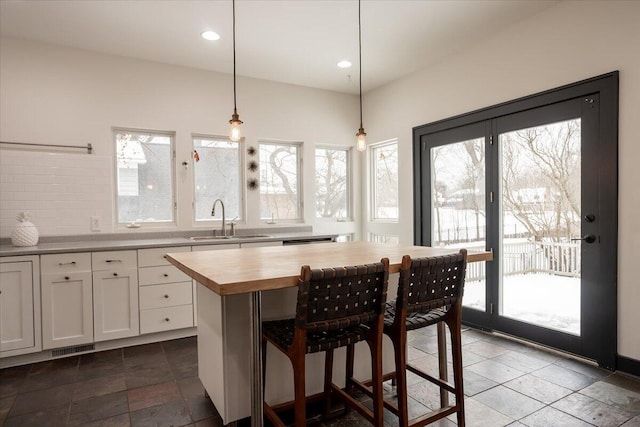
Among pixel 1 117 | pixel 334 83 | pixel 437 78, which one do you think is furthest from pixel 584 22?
pixel 1 117

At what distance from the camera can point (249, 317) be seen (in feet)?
5.60

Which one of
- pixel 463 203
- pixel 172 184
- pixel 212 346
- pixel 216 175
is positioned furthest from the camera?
A: pixel 216 175

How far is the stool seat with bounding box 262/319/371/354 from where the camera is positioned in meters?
1.60

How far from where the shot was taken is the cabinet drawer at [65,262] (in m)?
3.06

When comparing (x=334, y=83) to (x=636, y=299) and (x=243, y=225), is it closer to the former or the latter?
(x=243, y=225)

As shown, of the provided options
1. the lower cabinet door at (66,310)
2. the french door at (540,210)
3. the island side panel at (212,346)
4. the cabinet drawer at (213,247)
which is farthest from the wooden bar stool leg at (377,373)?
the lower cabinet door at (66,310)

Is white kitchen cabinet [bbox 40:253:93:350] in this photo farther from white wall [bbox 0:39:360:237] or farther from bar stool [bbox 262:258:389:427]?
bar stool [bbox 262:258:389:427]

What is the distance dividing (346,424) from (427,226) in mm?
2655

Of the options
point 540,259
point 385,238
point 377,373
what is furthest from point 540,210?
point 377,373

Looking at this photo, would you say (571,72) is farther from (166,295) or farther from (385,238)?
(166,295)

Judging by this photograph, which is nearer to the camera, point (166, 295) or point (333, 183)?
point (166, 295)

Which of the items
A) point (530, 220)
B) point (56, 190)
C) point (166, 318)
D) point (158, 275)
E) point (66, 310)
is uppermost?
point (56, 190)

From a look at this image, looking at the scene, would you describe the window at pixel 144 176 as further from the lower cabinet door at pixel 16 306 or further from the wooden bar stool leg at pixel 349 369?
the wooden bar stool leg at pixel 349 369

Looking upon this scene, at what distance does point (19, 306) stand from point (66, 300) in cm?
31
